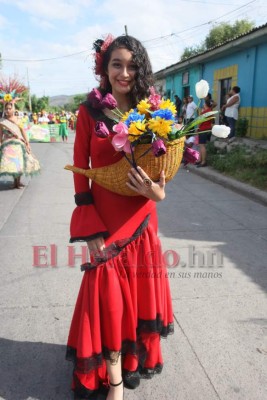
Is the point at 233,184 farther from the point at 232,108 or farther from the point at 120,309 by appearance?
the point at 120,309

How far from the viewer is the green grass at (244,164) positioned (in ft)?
23.4

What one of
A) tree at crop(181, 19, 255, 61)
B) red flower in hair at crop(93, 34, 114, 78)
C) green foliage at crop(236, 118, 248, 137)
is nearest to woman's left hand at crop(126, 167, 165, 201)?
red flower in hair at crop(93, 34, 114, 78)

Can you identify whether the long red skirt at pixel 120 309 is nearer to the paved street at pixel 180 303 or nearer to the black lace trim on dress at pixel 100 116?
the paved street at pixel 180 303

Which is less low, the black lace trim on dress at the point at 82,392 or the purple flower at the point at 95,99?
the purple flower at the point at 95,99

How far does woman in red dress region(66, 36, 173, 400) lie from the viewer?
1.73m

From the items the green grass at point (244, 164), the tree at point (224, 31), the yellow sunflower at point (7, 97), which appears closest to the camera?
the yellow sunflower at point (7, 97)

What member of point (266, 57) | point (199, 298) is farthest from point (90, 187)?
point (266, 57)

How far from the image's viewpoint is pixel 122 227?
70.2 inches

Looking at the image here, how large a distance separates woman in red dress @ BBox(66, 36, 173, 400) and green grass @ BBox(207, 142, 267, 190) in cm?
526

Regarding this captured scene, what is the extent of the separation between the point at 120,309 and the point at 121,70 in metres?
1.13

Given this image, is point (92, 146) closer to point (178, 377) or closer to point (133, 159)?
point (133, 159)

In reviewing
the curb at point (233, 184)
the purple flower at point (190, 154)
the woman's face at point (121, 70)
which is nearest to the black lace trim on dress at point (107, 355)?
the purple flower at point (190, 154)

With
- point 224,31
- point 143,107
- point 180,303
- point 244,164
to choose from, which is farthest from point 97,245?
point 224,31

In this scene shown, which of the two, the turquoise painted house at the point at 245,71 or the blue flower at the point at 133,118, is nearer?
the blue flower at the point at 133,118
